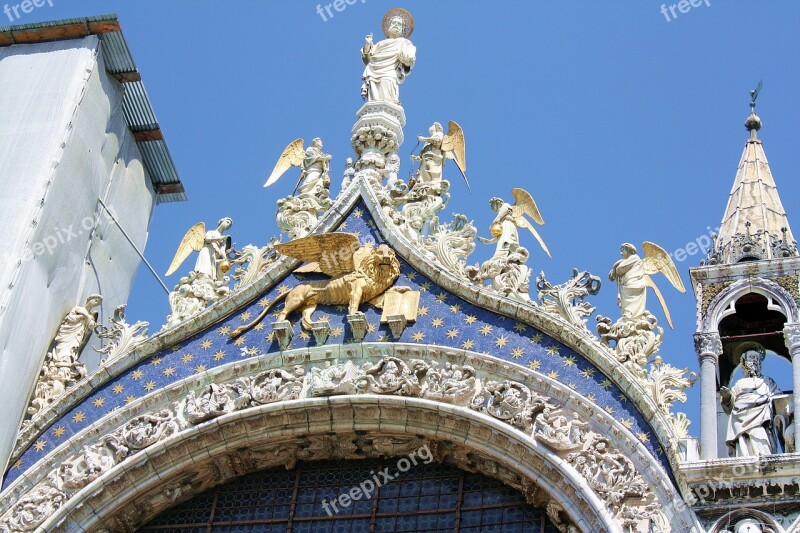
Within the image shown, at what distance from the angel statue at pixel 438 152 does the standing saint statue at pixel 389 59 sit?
110cm

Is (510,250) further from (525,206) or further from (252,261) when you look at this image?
→ (252,261)

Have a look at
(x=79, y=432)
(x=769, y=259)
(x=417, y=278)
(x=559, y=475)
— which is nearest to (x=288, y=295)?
(x=417, y=278)

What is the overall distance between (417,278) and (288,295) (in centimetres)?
151

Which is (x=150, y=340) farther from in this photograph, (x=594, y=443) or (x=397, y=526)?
(x=594, y=443)

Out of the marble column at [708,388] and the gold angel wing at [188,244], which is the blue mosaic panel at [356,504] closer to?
the marble column at [708,388]

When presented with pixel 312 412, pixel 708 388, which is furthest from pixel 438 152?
pixel 708 388

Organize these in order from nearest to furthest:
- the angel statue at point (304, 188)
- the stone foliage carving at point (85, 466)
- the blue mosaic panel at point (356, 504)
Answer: the blue mosaic panel at point (356, 504) → the stone foliage carving at point (85, 466) → the angel statue at point (304, 188)

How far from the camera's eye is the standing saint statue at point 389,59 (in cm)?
2352

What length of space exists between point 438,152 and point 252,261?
2.77 metres

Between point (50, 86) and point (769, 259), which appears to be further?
point (50, 86)

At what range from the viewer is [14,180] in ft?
70.5

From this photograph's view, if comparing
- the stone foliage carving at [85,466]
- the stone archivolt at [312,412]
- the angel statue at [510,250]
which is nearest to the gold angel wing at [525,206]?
the angel statue at [510,250]

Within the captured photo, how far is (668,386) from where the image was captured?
18.5 metres

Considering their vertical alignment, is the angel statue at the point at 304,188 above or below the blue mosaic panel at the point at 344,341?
above
